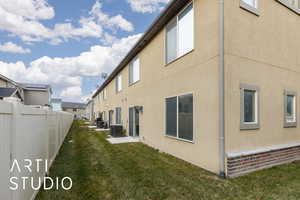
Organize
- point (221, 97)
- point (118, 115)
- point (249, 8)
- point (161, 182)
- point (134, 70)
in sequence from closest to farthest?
point (161, 182) < point (221, 97) < point (249, 8) < point (134, 70) < point (118, 115)

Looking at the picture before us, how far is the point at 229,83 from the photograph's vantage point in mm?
4766

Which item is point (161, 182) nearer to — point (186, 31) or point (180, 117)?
point (180, 117)

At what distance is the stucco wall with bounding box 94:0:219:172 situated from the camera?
16.2ft

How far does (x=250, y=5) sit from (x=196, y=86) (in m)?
2.91

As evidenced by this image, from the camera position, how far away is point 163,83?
25.8 ft

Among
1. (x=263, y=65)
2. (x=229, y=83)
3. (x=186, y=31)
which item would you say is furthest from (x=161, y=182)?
(x=186, y=31)

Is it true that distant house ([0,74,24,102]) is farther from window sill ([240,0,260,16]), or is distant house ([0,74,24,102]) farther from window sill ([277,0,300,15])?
window sill ([277,0,300,15])

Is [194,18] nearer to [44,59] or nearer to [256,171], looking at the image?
[256,171]

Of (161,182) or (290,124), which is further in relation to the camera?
(290,124)

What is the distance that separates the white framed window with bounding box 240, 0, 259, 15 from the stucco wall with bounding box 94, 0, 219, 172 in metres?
0.93

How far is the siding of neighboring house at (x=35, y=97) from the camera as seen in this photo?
96.9 ft

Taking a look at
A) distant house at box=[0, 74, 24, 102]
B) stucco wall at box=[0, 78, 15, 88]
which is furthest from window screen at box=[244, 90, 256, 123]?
stucco wall at box=[0, 78, 15, 88]

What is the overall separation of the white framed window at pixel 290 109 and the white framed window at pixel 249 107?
1.84 meters


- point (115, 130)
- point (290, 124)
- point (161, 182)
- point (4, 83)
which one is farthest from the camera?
point (4, 83)
